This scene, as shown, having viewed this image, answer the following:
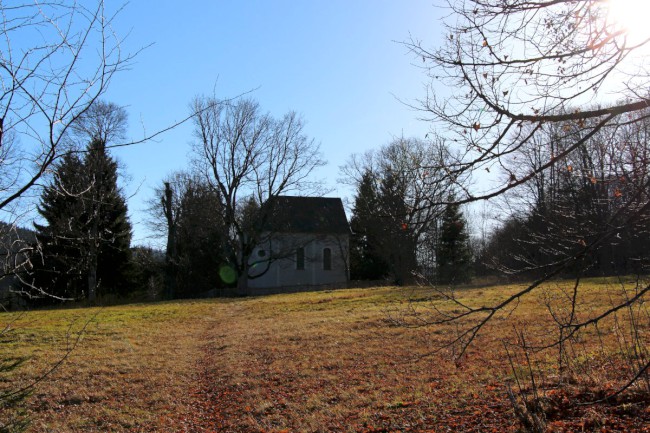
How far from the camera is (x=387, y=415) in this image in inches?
271

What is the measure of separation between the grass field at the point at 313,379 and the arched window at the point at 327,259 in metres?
31.9

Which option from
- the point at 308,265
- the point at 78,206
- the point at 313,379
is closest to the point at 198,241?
the point at 308,265

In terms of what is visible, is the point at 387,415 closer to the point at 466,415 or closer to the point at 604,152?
the point at 466,415

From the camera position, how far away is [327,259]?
49.1 m

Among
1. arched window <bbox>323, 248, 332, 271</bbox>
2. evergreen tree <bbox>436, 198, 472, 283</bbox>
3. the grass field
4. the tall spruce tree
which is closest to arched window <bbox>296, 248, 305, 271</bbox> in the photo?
arched window <bbox>323, 248, 332, 271</bbox>

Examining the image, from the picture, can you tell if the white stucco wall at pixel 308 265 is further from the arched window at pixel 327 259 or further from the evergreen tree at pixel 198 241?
the evergreen tree at pixel 198 241

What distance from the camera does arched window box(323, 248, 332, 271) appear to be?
48.8 m

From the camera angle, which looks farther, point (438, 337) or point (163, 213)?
point (163, 213)

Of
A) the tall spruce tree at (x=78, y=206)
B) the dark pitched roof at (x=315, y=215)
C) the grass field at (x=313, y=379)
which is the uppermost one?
the dark pitched roof at (x=315, y=215)

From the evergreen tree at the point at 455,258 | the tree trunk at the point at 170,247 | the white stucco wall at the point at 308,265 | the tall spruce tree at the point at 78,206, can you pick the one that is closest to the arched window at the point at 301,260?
the white stucco wall at the point at 308,265

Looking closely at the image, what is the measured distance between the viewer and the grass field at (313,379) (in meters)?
6.38

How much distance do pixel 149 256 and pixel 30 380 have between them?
32.0 m

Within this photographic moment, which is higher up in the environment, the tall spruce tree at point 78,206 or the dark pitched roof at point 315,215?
the dark pitched roof at point 315,215

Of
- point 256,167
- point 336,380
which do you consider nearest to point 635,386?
point 336,380
